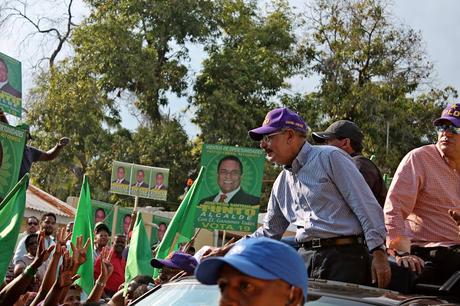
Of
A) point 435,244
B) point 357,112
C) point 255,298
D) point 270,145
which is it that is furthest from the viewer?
point 357,112

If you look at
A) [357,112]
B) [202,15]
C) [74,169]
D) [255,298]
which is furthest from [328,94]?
[255,298]

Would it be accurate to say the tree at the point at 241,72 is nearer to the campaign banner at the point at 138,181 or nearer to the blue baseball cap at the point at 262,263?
the campaign banner at the point at 138,181

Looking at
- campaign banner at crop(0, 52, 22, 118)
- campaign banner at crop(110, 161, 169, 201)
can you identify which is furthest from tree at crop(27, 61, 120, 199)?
campaign banner at crop(0, 52, 22, 118)

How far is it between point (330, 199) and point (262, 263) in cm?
233

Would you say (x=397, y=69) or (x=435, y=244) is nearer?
(x=435, y=244)

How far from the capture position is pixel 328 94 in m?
31.2

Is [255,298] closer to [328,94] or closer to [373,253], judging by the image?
[373,253]

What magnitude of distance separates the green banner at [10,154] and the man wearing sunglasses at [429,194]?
457cm

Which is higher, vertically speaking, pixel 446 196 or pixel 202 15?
pixel 202 15

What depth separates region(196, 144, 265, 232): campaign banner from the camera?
15.9m

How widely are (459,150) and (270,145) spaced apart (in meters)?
1.17

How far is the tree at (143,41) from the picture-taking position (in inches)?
1190

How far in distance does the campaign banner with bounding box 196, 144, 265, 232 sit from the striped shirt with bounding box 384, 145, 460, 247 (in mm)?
10155

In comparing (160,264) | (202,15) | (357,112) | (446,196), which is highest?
(202,15)
